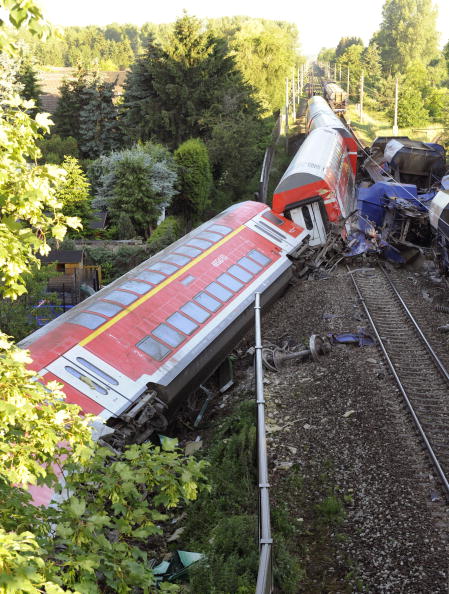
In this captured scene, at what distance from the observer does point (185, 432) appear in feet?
46.0

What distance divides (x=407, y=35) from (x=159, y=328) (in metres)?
123

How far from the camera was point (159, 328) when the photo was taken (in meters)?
14.1

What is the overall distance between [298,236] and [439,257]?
15.5 ft

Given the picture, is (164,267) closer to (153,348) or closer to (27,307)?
(153,348)

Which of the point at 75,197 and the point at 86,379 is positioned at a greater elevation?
the point at 75,197

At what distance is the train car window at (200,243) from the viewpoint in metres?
18.3

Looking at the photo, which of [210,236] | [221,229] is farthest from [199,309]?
[221,229]

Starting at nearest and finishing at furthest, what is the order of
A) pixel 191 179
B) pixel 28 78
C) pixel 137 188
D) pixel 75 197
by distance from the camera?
pixel 75 197 < pixel 137 188 < pixel 191 179 < pixel 28 78

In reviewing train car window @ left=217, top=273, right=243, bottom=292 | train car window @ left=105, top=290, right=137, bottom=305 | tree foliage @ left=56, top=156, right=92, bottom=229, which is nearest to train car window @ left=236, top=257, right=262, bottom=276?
train car window @ left=217, top=273, right=243, bottom=292

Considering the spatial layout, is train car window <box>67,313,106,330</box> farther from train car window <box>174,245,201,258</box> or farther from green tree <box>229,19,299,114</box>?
green tree <box>229,19,299,114</box>

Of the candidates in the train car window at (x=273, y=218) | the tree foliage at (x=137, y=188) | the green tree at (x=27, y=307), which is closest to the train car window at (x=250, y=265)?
the train car window at (x=273, y=218)

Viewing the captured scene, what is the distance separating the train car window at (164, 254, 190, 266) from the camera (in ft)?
55.6

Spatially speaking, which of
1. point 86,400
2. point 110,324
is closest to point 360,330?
point 110,324

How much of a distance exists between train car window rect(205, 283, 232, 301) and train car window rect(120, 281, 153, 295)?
1.82 metres
